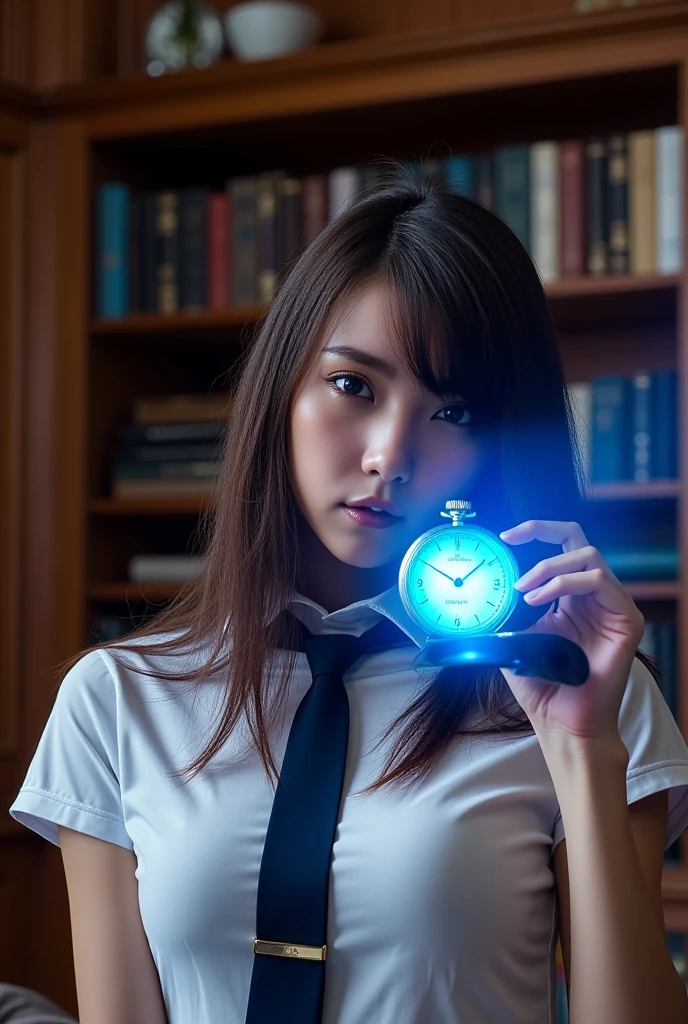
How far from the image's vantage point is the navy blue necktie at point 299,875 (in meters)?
1.06

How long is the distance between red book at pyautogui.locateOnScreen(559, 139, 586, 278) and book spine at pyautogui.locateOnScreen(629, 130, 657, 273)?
9cm

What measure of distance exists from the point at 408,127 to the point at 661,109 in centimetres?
51

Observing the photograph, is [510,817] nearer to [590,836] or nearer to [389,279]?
[590,836]

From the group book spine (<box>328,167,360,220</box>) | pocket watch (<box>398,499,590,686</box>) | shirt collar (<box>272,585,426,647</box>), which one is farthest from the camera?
book spine (<box>328,167,360,220</box>)

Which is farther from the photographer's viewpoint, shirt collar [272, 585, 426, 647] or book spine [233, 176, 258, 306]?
book spine [233, 176, 258, 306]

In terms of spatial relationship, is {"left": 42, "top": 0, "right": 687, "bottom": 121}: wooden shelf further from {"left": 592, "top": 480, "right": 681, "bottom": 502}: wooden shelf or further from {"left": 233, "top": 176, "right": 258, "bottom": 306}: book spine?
{"left": 592, "top": 480, "right": 681, "bottom": 502}: wooden shelf

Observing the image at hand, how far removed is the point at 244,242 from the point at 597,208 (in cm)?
73

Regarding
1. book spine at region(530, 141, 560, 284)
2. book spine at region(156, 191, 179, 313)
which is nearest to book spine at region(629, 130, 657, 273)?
book spine at region(530, 141, 560, 284)

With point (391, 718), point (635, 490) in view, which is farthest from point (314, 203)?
point (391, 718)

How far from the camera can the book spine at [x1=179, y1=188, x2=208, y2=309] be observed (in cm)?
254

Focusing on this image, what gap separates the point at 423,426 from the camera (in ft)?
3.75

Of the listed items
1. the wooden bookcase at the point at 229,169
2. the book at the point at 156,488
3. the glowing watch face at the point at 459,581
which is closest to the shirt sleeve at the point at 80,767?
the glowing watch face at the point at 459,581

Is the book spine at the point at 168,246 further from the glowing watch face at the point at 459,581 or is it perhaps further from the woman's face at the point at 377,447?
the glowing watch face at the point at 459,581

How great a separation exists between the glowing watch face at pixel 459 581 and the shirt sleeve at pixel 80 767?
41cm
